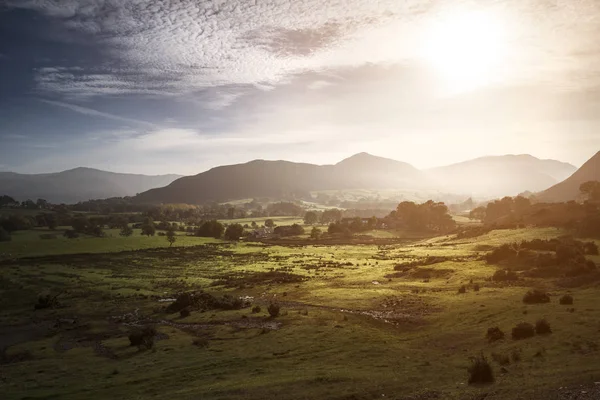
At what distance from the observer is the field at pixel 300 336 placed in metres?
26.3

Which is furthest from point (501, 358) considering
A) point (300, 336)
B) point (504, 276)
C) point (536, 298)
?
point (504, 276)

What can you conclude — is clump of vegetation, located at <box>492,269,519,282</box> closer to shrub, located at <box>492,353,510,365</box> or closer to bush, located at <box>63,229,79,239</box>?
shrub, located at <box>492,353,510,365</box>

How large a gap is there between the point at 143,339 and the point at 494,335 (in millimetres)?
36053

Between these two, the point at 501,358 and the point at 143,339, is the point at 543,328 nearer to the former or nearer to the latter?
the point at 501,358

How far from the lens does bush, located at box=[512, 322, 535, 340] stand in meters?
31.8

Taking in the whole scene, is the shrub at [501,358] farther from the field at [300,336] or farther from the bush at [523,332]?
the bush at [523,332]

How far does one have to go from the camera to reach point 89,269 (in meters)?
102

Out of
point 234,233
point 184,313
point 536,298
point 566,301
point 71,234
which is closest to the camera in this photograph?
point 566,301

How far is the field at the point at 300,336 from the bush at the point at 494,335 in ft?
2.63

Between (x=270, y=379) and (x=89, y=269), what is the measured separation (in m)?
90.2

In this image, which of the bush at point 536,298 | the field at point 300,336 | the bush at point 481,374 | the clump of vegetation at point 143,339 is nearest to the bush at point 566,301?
the field at point 300,336

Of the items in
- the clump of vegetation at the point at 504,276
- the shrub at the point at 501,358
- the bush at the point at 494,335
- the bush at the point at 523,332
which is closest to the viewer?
the shrub at the point at 501,358

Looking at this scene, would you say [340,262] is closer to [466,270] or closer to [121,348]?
[466,270]

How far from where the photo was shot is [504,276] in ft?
202
